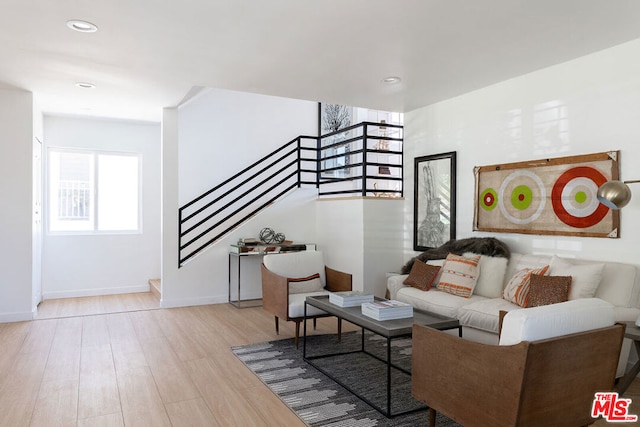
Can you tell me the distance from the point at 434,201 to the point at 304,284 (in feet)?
6.82

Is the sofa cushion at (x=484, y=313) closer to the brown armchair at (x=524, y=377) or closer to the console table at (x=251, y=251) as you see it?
the brown armchair at (x=524, y=377)

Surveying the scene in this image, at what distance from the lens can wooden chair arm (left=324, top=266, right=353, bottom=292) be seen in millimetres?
4524

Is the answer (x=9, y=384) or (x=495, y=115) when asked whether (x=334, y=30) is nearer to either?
(x=495, y=115)

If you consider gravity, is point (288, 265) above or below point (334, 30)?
below

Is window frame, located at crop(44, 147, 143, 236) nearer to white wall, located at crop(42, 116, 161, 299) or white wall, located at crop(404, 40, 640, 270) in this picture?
white wall, located at crop(42, 116, 161, 299)

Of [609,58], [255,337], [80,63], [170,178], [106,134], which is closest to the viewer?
[609,58]

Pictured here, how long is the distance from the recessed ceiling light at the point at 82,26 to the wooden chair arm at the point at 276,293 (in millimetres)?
2538

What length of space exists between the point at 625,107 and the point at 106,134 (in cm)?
658

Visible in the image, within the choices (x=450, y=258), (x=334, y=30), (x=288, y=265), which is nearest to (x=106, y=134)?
(x=288, y=265)

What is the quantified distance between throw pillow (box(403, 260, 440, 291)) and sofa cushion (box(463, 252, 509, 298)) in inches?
17.4

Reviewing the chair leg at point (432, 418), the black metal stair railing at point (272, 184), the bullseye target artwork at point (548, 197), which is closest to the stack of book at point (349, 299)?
the chair leg at point (432, 418)

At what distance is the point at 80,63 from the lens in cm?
407

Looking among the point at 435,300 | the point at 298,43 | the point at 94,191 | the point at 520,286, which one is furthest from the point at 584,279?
the point at 94,191

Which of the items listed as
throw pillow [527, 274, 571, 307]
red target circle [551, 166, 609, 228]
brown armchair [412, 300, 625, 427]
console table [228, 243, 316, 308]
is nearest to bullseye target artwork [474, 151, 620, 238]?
red target circle [551, 166, 609, 228]
